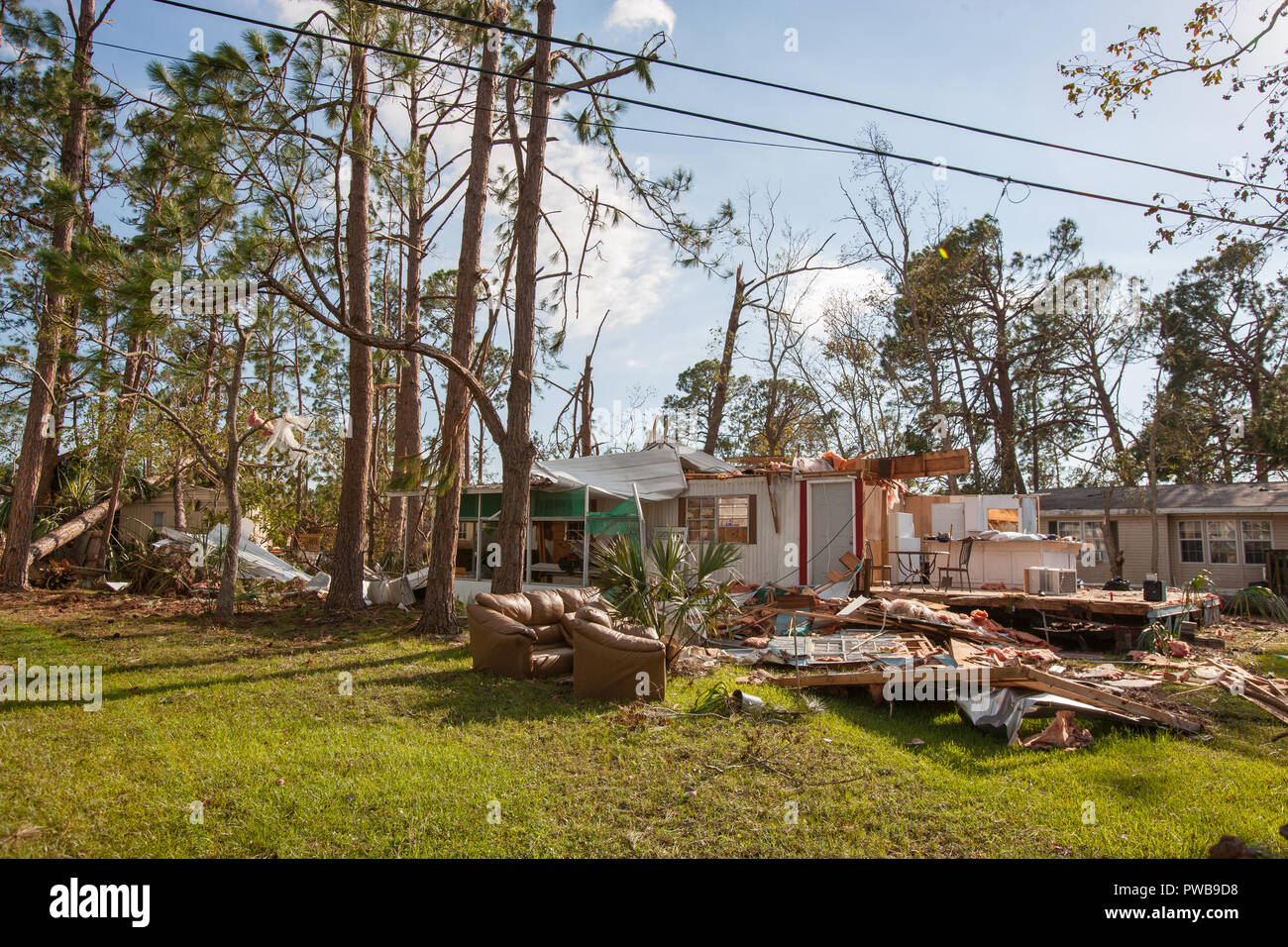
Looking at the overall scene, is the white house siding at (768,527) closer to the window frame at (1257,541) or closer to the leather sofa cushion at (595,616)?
the leather sofa cushion at (595,616)

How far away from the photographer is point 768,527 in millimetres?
15250

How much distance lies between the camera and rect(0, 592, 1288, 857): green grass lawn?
4039 millimetres

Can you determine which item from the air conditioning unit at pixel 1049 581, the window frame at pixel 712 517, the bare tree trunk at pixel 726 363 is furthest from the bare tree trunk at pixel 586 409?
the air conditioning unit at pixel 1049 581

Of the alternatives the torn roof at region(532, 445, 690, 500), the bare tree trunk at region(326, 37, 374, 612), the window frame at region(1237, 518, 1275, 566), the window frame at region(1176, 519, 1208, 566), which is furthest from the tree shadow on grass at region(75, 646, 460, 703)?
the window frame at region(1237, 518, 1275, 566)

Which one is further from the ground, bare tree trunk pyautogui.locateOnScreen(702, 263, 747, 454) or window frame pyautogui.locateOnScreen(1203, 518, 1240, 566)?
bare tree trunk pyautogui.locateOnScreen(702, 263, 747, 454)

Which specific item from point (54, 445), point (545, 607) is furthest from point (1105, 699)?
point (54, 445)

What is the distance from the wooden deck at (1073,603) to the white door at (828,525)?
1.24 metres

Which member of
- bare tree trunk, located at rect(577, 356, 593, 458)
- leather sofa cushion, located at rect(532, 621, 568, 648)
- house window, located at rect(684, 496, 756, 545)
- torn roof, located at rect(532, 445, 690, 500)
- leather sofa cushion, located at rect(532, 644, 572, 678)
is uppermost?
bare tree trunk, located at rect(577, 356, 593, 458)

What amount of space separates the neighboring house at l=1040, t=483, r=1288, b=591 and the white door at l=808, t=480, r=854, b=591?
13722mm

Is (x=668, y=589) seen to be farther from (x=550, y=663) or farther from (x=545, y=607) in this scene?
(x=545, y=607)

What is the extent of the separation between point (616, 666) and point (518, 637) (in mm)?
1474

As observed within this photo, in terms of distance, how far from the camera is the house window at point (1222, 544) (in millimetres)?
21641

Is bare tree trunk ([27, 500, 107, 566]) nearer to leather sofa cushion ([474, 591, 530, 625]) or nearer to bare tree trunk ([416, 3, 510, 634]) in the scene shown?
bare tree trunk ([416, 3, 510, 634])
